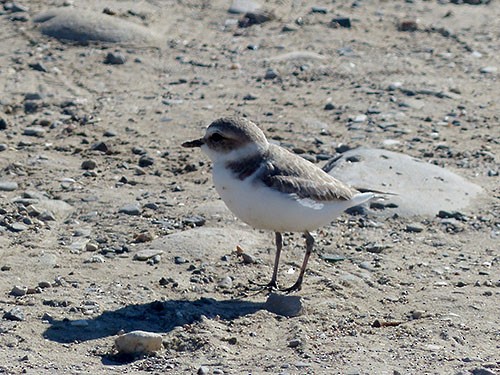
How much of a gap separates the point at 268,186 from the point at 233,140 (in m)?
0.39

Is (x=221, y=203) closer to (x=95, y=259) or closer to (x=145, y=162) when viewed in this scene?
(x=145, y=162)

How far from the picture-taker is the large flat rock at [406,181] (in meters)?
8.55

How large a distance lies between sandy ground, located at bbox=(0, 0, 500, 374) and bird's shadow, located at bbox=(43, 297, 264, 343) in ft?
0.04

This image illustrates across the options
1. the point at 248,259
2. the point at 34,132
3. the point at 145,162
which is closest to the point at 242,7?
the point at 34,132

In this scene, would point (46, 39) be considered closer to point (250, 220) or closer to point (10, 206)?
point (10, 206)

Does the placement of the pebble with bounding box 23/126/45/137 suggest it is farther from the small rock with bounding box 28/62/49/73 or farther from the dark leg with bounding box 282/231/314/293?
the dark leg with bounding box 282/231/314/293

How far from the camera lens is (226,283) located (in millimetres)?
7039

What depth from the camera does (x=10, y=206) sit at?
8.17 metres

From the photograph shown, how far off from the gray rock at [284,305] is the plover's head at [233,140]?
0.88 metres

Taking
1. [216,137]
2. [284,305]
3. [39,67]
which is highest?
[216,137]

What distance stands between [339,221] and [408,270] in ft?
3.07

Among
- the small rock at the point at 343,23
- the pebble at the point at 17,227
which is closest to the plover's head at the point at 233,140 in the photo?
the pebble at the point at 17,227

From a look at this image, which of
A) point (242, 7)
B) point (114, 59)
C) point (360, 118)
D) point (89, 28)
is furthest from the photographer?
point (242, 7)

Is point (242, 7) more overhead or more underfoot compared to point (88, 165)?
more overhead
